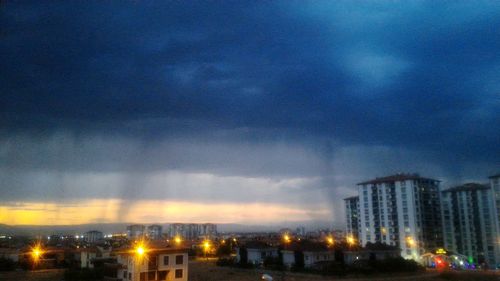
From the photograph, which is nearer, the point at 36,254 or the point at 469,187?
the point at 36,254

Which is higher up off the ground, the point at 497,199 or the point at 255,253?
the point at 497,199

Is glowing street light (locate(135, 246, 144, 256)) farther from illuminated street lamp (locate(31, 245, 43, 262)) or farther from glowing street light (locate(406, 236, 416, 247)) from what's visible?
glowing street light (locate(406, 236, 416, 247))

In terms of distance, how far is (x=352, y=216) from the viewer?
86.4m

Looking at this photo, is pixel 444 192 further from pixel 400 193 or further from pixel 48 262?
pixel 48 262

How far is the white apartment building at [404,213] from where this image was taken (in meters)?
66.9

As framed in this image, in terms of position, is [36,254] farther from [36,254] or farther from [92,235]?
[92,235]

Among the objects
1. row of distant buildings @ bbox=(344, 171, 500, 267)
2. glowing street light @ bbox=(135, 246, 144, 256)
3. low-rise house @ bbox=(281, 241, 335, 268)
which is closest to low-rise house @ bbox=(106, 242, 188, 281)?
glowing street light @ bbox=(135, 246, 144, 256)

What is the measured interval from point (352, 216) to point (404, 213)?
61.7ft

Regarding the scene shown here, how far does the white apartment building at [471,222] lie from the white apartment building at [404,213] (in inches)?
102

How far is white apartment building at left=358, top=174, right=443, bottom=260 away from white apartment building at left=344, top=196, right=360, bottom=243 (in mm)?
9153

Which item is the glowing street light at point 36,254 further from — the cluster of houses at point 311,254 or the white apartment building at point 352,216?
the white apartment building at point 352,216

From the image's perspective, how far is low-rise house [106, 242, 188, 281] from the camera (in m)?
33.2

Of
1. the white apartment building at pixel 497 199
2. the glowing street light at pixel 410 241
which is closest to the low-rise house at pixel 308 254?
the glowing street light at pixel 410 241

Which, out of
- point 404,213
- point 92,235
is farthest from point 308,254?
point 92,235
